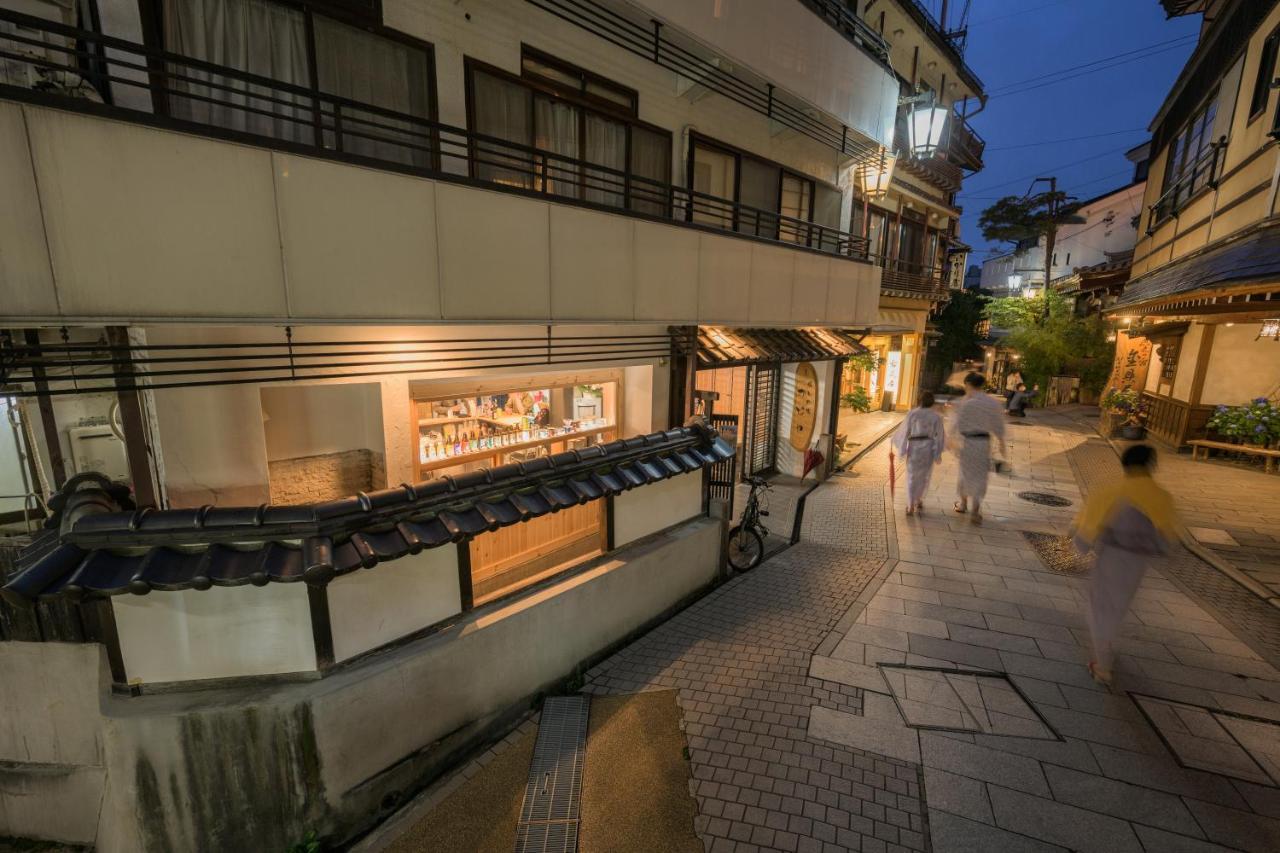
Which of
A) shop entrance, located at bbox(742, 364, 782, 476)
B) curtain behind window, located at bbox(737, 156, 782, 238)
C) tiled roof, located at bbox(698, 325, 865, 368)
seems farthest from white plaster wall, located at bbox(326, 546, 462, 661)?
shop entrance, located at bbox(742, 364, 782, 476)

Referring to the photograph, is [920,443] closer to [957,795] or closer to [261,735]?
[957,795]

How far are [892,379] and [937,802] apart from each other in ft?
75.5

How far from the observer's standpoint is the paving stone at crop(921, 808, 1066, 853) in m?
3.81

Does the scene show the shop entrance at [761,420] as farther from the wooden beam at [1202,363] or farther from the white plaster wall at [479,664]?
the wooden beam at [1202,363]

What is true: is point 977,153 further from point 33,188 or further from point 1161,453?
point 33,188

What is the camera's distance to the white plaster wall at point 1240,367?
45.3 feet

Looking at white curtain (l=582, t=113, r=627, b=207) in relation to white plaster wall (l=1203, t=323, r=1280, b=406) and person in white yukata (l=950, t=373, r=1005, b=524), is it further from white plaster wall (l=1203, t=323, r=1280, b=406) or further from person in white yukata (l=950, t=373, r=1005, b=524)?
white plaster wall (l=1203, t=323, r=1280, b=406)

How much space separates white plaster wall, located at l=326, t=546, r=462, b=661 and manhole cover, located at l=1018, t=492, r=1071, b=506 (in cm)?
1311

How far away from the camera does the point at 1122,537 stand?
17.3 ft

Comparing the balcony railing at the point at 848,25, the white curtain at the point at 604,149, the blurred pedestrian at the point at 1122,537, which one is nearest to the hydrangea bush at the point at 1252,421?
the balcony railing at the point at 848,25

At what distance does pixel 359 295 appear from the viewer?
184 inches

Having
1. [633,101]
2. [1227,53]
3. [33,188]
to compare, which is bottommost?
[33,188]

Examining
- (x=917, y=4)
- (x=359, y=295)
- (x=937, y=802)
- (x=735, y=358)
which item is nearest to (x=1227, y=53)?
(x=917, y=4)

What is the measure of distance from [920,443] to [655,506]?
6647mm
